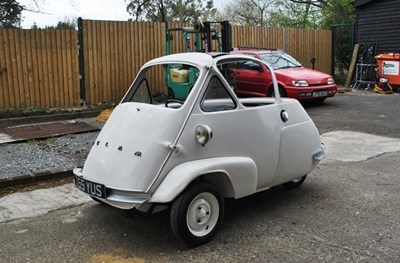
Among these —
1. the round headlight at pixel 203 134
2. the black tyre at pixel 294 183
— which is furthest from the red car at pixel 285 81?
the round headlight at pixel 203 134

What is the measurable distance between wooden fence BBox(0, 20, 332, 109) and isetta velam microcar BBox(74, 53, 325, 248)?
258 inches

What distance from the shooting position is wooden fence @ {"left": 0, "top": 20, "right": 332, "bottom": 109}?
1034 cm

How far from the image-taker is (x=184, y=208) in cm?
383

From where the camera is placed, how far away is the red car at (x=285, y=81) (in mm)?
11625

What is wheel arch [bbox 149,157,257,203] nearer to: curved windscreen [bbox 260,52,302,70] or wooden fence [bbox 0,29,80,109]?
wooden fence [bbox 0,29,80,109]

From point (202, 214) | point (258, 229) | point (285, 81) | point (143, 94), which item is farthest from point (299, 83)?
point (202, 214)

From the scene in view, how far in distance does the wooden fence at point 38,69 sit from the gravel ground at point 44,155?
106 inches

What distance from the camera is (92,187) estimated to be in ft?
13.5

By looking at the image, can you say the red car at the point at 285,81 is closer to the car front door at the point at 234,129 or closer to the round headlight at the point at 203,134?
the car front door at the point at 234,129

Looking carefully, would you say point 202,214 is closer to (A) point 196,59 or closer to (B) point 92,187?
(B) point 92,187

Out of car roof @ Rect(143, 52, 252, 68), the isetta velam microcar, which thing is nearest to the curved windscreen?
the isetta velam microcar

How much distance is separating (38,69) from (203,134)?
7.80 metres

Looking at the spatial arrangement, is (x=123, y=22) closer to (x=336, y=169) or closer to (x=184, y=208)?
(x=336, y=169)

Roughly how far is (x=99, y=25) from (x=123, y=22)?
71 cm
